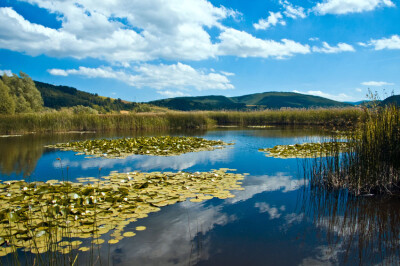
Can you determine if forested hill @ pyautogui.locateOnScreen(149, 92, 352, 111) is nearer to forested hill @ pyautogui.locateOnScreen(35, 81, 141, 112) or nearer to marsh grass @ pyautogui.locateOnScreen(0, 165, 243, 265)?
forested hill @ pyautogui.locateOnScreen(35, 81, 141, 112)

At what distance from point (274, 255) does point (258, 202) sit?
6.41ft

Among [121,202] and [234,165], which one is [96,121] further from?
[121,202]

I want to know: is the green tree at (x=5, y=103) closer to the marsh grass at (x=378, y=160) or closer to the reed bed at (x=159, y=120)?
the reed bed at (x=159, y=120)

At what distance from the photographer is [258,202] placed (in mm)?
5414

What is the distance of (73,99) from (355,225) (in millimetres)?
104026

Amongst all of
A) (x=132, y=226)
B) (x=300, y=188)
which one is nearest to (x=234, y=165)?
(x=300, y=188)

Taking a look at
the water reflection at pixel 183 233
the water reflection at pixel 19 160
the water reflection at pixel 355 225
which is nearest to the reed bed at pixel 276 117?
the water reflection at pixel 19 160

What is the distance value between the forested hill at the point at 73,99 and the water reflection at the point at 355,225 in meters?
87.6

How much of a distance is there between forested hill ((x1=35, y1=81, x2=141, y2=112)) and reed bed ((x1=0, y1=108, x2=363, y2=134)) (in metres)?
63.8

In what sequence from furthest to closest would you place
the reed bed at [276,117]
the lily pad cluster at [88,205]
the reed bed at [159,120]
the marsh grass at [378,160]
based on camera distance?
the reed bed at [276,117] → the reed bed at [159,120] → the marsh grass at [378,160] → the lily pad cluster at [88,205]

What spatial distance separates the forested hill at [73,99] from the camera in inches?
3591

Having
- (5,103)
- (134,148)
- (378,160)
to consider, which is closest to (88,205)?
(378,160)

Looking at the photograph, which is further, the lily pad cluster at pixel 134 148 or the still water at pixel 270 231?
the lily pad cluster at pixel 134 148

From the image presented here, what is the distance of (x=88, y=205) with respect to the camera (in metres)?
4.83
